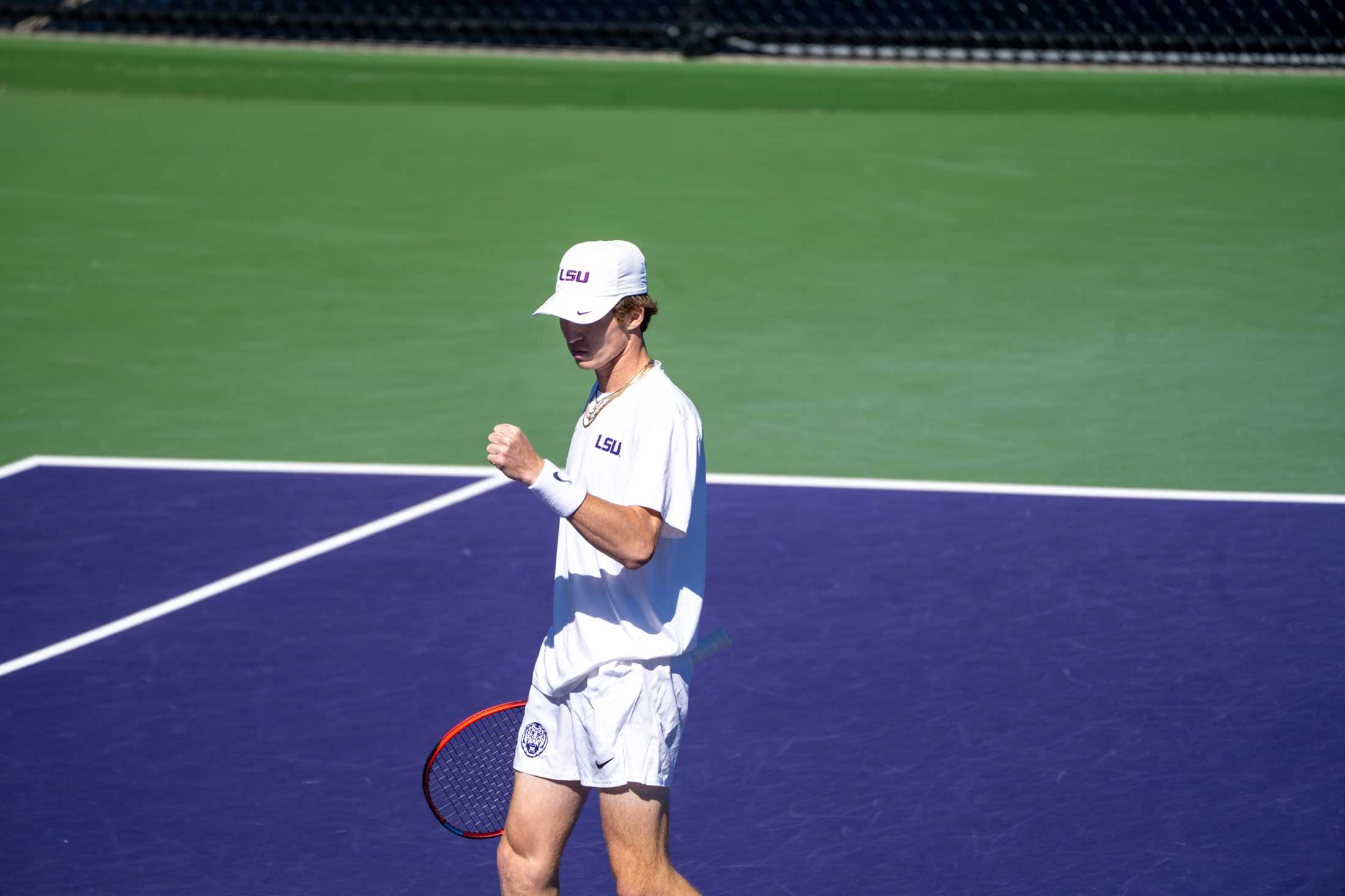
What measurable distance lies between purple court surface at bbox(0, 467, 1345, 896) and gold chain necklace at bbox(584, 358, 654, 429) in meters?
1.51

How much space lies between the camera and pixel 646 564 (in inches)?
170

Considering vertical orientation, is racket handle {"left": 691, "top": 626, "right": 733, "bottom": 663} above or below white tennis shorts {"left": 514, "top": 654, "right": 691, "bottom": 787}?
above

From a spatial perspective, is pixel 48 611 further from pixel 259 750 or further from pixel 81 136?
pixel 81 136

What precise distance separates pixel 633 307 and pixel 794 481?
429 centimetres

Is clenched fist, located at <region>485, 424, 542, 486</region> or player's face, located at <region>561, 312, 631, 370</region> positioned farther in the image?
player's face, located at <region>561, 312, 631, 370</region>

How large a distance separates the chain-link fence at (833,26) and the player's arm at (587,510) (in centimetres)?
1022

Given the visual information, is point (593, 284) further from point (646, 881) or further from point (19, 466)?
point (19, 466)

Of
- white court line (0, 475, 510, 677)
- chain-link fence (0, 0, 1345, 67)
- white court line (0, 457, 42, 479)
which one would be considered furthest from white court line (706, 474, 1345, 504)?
chain-link fence (0, 0, 1345, 67)

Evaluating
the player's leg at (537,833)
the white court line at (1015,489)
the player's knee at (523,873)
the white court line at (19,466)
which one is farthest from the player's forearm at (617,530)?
the white court line at (19,466)

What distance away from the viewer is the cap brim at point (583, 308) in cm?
433

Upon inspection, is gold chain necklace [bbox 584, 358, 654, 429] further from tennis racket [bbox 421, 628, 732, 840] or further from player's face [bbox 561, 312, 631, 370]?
tennis racket [bbox 421, 628, 732, 840]

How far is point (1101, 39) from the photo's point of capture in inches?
545

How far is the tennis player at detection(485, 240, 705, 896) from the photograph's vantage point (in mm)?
4352

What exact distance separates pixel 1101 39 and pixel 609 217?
4.22m
